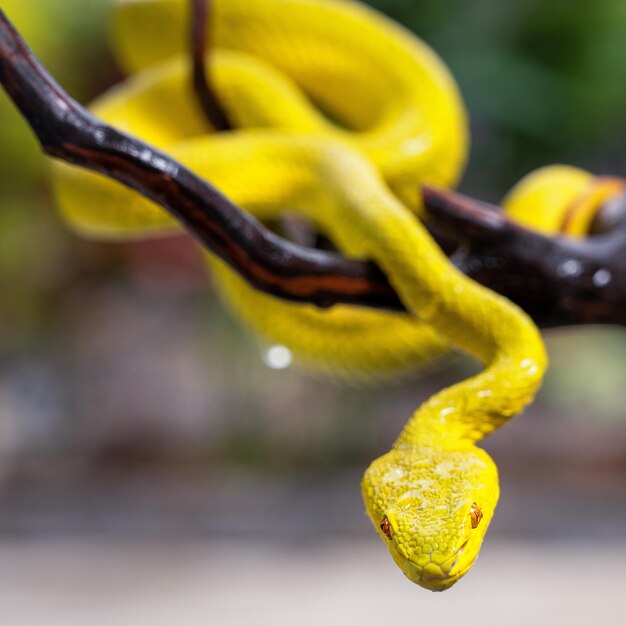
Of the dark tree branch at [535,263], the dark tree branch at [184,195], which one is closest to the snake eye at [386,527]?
the dark tree branch at [184,195]

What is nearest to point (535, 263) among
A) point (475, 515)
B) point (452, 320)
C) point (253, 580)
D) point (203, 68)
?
point (452, 320)

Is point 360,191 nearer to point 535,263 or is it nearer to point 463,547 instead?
point 535,263

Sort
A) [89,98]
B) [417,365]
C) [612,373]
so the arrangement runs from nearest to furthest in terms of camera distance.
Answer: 1. [417,365]
2. [89,98]
3. [612,373]

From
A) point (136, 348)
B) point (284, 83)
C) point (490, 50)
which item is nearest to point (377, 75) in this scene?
point (284, 83)

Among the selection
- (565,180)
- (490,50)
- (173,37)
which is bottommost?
(565,180)

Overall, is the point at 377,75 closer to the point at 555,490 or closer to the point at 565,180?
the point at 565,180

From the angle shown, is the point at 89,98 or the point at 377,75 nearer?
the point at 377,75

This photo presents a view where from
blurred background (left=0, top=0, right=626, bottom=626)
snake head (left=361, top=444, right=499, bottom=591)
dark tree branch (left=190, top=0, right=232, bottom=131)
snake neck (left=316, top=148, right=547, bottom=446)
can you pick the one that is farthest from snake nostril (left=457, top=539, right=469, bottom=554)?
blurred background (left=0, top=0, right=626, bottom=626)
